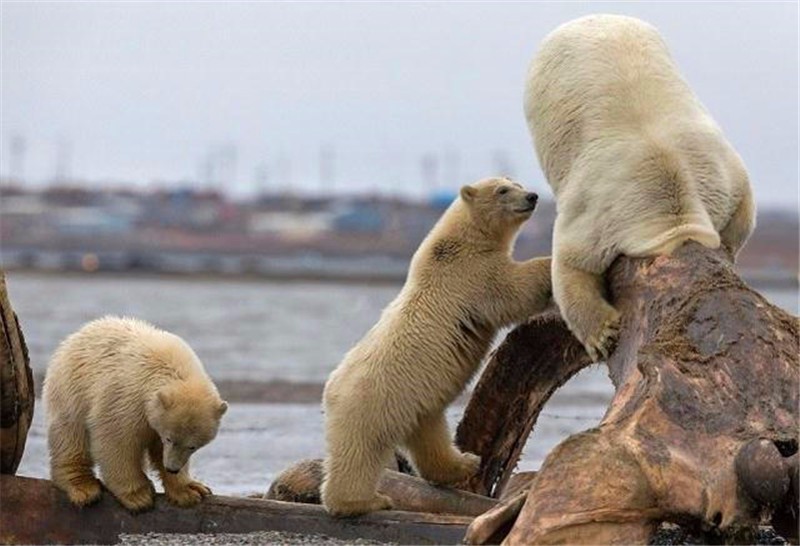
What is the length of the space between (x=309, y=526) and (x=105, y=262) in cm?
9130

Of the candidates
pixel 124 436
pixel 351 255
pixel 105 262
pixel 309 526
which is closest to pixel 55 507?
pixel 124 436

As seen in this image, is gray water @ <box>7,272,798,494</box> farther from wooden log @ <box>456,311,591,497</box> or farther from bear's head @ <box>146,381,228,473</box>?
bear's head @ <box>146,381,228,473</box>

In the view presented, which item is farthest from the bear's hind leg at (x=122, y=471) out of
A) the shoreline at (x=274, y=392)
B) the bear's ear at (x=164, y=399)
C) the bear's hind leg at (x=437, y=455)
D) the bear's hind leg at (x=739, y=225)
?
the shoreline at (x=274, y=392)

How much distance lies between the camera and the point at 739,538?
6.70 m

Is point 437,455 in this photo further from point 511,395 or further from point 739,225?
point 739,225

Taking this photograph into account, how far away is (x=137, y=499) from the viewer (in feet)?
27.3

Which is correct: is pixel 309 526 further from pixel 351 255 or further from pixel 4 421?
pixel 351 255

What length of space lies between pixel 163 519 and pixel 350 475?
39.3 inches

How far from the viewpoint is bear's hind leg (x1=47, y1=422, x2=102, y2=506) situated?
8.29 m

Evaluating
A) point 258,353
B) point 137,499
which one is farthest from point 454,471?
point 258,353

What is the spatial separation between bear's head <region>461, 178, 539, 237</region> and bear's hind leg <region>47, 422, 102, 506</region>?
90.3 inches

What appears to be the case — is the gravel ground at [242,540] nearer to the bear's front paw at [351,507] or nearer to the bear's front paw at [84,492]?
the bear's front paw at [351,507]

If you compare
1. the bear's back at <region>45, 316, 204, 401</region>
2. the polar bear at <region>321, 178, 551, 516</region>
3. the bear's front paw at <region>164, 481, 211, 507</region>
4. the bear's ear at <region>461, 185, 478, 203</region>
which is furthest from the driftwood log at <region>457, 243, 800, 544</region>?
the bear's back at <region>45, 316, 204, 401</region>

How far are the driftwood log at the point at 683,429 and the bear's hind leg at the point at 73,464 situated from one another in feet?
7.51
